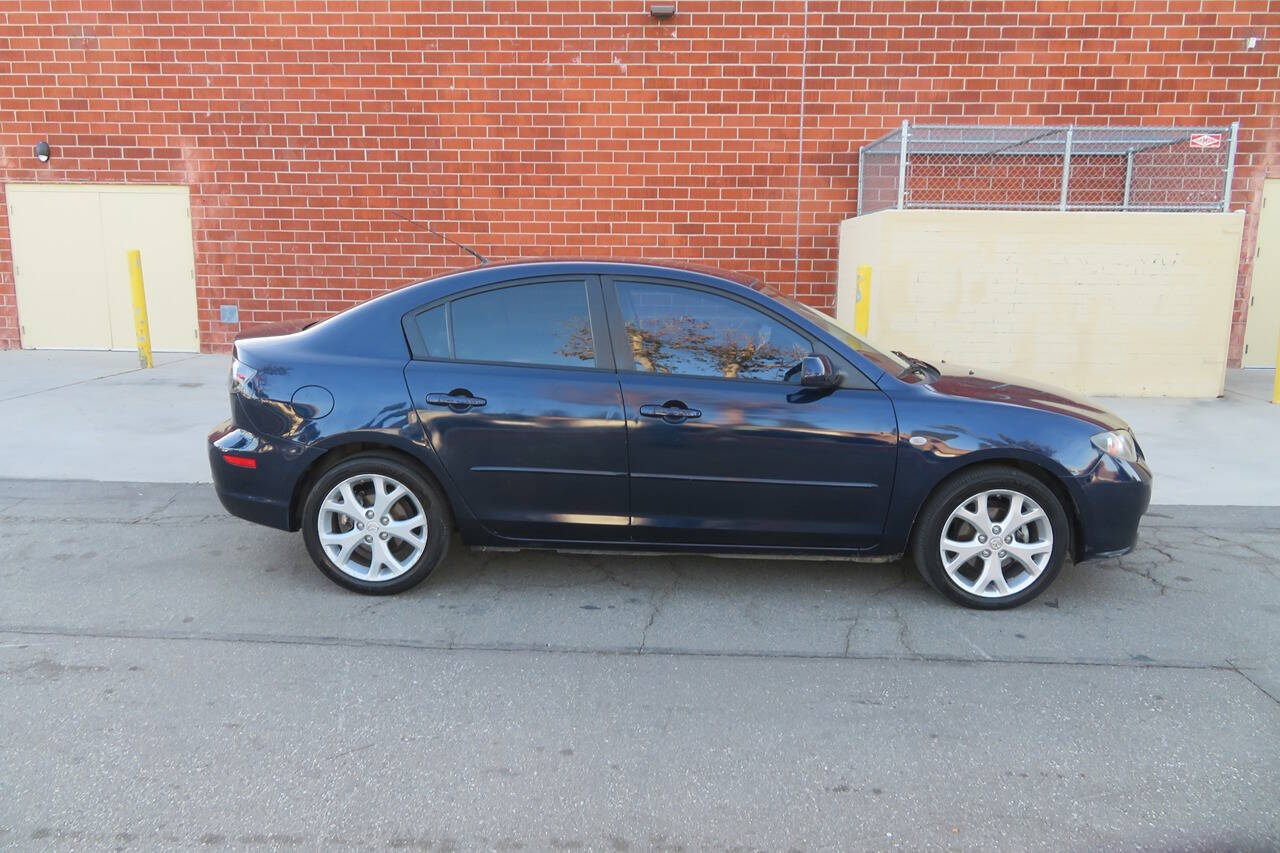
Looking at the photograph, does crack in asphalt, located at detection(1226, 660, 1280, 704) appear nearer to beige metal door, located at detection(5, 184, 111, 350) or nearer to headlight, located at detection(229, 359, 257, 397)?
headlight, located at detection(229, 359, 257, 397)

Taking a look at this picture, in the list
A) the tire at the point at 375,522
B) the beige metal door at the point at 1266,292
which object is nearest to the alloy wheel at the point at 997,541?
the tire at the point at 375,522

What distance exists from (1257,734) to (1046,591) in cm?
139

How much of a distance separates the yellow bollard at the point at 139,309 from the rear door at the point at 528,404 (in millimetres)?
7654

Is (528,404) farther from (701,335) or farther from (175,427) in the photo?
(175,427)

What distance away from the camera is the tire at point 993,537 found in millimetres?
4355

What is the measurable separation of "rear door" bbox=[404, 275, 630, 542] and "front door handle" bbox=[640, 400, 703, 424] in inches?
5.0

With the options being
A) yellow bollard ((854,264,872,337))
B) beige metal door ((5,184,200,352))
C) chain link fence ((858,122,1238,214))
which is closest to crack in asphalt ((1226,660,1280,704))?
yellow bollard ((854,264,872,337))

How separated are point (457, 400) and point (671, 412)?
0.97m

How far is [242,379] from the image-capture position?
456cm

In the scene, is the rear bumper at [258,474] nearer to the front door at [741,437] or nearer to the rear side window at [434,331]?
the rear side window at [434,331]

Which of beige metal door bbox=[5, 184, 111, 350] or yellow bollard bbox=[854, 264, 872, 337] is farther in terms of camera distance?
beige metal door bbox=[5, 184, 111, 350]

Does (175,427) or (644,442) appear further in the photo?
(175,427)

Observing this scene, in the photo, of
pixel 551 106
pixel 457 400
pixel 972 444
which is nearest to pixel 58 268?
pixel 551 106

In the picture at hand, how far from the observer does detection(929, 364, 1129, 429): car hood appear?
14.6 feet
